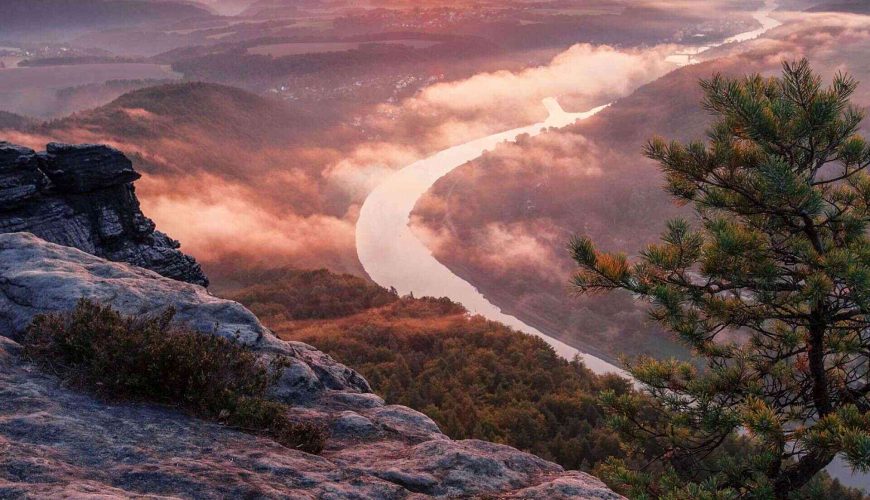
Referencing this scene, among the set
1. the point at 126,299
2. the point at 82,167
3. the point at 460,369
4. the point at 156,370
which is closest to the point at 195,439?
the point at 156,370

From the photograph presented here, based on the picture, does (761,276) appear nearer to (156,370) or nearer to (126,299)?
(156,370)

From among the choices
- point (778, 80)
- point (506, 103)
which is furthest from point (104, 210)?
point (506, 103)

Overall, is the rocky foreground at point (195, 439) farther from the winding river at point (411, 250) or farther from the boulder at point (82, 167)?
the winding river at point (411, 250)

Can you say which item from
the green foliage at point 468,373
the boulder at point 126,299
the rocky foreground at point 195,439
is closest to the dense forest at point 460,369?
the green foliage at point 468,373

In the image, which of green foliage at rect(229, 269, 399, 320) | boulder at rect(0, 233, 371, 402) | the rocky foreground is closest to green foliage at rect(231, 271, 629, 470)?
green foliage at rect(229, 269, 399, 320)

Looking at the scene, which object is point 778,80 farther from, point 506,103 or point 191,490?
point 506,103

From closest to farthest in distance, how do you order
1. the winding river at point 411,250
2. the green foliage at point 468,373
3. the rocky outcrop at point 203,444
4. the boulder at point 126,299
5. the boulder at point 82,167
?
the rocky outcrop at point 203,444 < the boulder at point 126,299 < the boulder at point 82,167 < the green foliage at point 468,373 < the winding river at point 411,250
